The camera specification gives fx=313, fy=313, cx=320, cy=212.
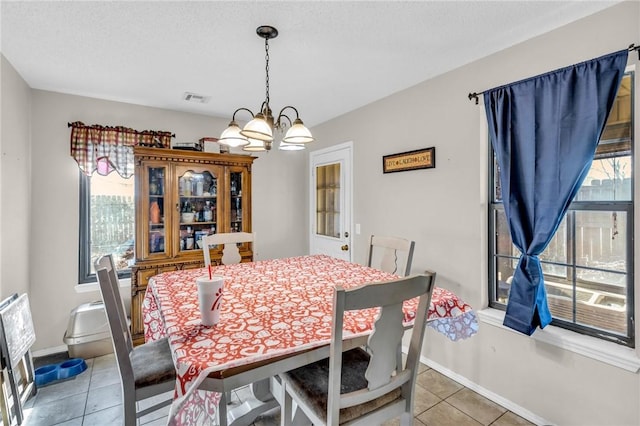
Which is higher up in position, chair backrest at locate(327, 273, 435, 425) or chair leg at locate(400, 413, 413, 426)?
chair backrest at locate(327, 273, 435, 425)

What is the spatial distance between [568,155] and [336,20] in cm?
150

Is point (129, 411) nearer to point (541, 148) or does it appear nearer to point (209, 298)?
point (209, 298)

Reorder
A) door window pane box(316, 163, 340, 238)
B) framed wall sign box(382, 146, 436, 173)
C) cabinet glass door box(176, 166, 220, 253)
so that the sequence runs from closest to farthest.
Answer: framed wall sign box(382, 146, 436, 173)
cabinet glass door box(176, 166, 220, 253)
door window pane box(316, 163, 340, 238)

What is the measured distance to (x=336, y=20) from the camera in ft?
5.79

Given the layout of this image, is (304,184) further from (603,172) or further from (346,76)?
(603,172)

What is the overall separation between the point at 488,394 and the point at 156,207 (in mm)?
3145

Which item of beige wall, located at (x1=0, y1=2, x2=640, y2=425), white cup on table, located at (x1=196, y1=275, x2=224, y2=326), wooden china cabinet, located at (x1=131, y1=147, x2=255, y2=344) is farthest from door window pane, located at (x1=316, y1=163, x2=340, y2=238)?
white cup on table, located at (x1=196, y1=275, x2=224, y2=326)

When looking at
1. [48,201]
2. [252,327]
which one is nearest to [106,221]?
[48,201]

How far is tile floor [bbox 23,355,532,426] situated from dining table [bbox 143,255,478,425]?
2.12 feet

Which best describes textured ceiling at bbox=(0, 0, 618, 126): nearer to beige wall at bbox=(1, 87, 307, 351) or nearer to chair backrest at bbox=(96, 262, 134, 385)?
beige wall at bbox=(1, 87, 307, 351)

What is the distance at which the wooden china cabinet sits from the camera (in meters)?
2.89

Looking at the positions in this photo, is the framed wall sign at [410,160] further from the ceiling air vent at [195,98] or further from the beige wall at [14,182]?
the beige wall at [14,182]

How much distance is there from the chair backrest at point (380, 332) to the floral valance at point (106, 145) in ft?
9.37

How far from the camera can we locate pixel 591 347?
1681 millimetres
